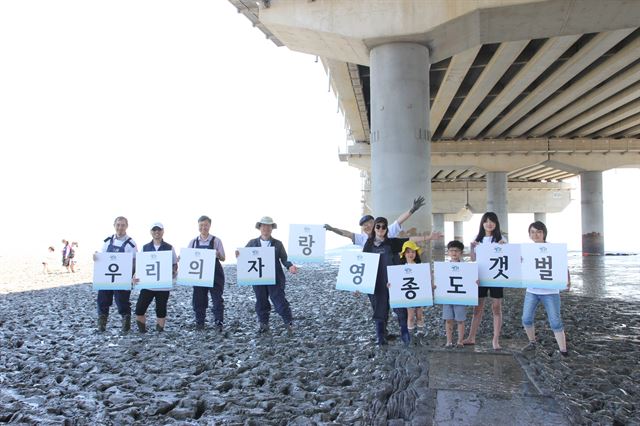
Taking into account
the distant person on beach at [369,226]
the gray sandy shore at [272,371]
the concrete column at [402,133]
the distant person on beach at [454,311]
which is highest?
the concrete column at [402,133]

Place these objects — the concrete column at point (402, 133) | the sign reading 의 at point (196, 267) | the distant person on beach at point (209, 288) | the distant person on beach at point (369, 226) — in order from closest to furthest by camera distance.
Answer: the distant person on beach at point (369, 226), the sign reading 의 at point (196, 267), the distant person on beach at point (209, 288), the concrete column at point (402, 133)

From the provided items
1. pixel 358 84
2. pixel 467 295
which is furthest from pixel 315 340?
pixel 358 84

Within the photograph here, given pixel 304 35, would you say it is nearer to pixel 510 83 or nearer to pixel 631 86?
pixel 510 83

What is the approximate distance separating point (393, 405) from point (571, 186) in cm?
5703

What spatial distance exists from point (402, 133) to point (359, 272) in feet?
19.0

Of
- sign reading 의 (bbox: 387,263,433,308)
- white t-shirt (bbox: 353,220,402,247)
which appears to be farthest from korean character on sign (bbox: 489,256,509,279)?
white t-shirt (bbox: 353,220,402,247)

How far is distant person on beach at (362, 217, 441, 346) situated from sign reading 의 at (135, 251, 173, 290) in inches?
131

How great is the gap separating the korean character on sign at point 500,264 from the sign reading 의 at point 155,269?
502cm

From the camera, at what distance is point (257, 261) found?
7.86m

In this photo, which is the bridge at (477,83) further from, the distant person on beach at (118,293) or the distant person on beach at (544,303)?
the distant person on beach at (118,293)

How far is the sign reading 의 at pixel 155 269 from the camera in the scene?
7.85 meters

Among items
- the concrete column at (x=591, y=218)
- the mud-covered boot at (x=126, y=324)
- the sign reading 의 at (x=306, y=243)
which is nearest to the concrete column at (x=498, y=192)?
the concrete column at (x=591, y=218)

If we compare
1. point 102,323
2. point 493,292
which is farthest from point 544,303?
point 102,323

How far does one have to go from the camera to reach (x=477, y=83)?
19750mm
